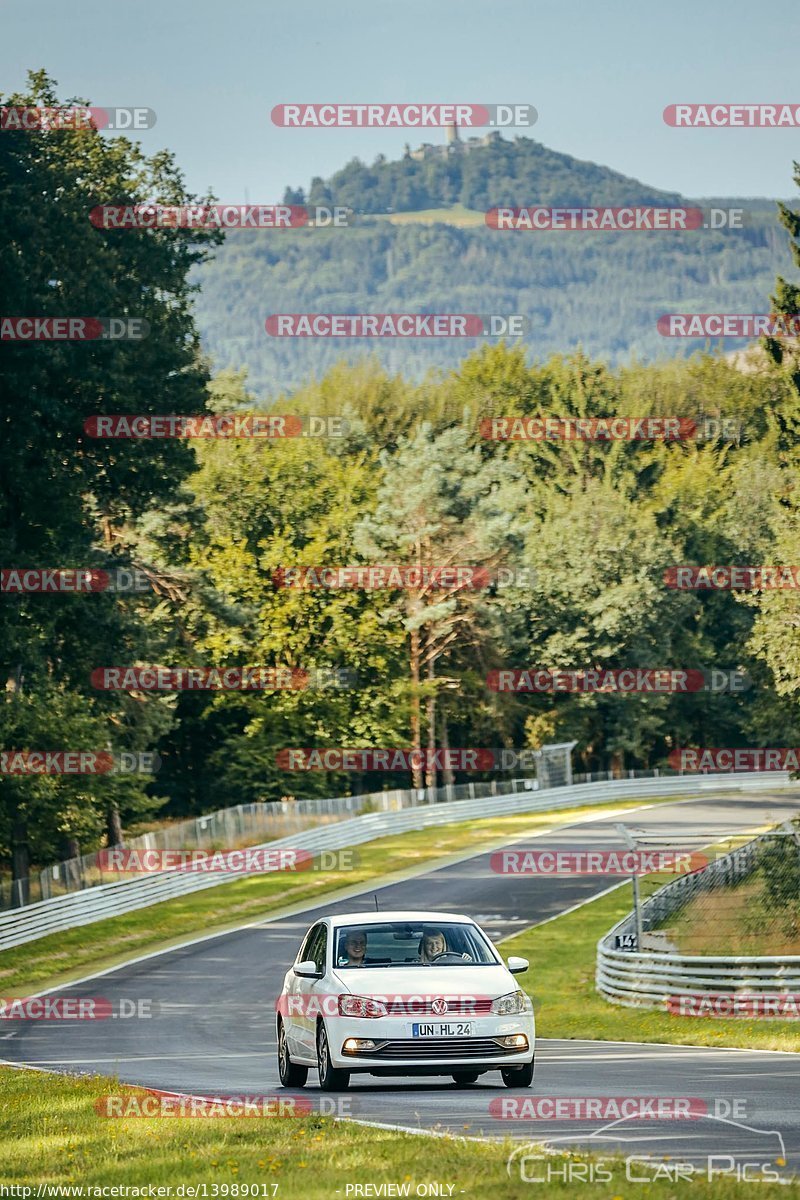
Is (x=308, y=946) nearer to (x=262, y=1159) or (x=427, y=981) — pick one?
(x=427, y=981)

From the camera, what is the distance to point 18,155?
42.1 m

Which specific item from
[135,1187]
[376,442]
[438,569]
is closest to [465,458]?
[438,569]

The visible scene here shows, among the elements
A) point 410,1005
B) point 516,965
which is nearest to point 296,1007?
point 410,1005

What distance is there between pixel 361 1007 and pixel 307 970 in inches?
54.9

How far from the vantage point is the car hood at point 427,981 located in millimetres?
13891

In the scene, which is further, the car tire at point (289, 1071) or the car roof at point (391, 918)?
the car tire at point (289, 1071)

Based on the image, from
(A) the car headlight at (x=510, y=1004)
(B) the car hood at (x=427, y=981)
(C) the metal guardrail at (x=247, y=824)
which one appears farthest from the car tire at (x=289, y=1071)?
(C) the metal guardrail at (x=247, y=824)

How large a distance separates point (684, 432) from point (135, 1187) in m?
91.4

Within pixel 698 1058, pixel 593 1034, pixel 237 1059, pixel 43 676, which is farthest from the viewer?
pixel 43 676

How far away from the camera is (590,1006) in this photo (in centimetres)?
2919

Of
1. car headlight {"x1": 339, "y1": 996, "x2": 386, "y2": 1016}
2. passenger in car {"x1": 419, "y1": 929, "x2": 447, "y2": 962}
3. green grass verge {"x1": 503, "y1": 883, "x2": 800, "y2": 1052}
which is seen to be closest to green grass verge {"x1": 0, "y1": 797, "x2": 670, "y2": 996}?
green grass verge {"x1": 503, "y1": 883, "x2": 800, "y2": 1052}

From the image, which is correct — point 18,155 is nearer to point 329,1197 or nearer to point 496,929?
point 496,929

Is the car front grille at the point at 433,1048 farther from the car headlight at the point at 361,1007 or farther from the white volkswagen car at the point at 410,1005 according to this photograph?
the car headlight at the point at 361,1007

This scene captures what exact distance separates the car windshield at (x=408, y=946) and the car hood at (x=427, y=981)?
0.19 m
